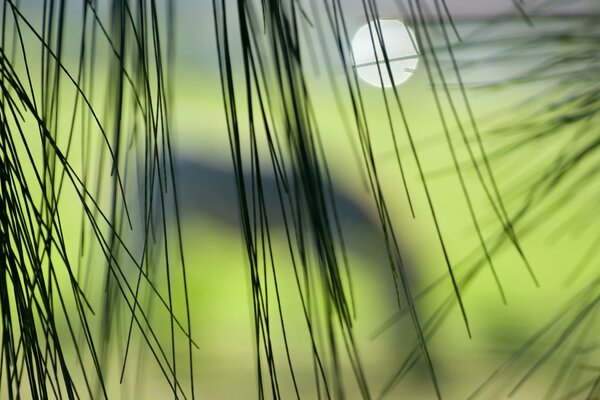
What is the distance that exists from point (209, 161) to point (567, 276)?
34 cm

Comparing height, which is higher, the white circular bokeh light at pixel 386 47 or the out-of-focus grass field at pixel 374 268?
the white circular bokeh light at pixel 386 47

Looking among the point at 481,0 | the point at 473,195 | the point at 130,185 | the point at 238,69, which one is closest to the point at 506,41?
the point at 481,0

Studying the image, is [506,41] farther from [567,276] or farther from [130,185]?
[130,185]

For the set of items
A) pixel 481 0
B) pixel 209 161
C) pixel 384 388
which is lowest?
pixel 384 388

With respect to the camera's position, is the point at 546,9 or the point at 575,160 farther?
the point at 546,9

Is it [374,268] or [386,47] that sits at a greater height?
[386,47]

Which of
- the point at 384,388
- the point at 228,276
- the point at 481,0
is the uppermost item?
Answer: the point at 481,0

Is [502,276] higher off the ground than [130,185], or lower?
lower

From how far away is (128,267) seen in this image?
0.57 m

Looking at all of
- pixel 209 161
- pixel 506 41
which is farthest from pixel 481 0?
pixel 209 161

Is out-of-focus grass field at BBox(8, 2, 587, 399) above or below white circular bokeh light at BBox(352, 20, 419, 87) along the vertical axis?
below

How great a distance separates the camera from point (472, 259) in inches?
23.1

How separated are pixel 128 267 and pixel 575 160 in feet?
1.22

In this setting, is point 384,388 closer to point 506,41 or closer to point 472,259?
point 472,259
